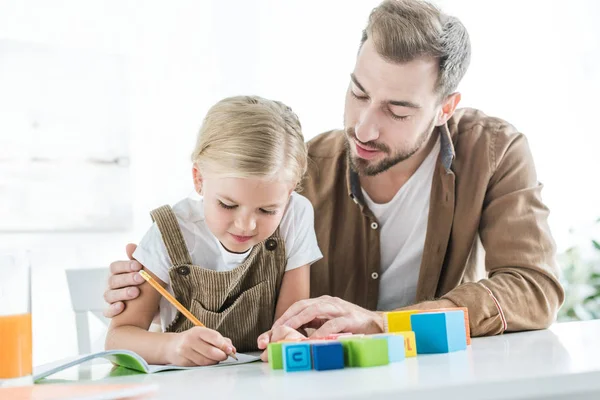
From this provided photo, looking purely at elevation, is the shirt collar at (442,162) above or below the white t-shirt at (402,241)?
above

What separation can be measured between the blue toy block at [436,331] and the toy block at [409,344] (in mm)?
35

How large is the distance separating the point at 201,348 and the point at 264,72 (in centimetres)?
316

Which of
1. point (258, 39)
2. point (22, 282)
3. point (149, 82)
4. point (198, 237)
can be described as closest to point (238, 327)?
point (198, 237)

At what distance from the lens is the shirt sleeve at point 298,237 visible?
155cm

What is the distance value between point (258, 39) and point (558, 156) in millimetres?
1904

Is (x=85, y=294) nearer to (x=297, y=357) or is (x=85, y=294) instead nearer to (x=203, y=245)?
(x=203, y=245)

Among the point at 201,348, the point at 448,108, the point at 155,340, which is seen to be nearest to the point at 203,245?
the point at 155,340

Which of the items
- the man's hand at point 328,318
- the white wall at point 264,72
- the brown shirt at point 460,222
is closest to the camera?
the man's hand at point 328,318

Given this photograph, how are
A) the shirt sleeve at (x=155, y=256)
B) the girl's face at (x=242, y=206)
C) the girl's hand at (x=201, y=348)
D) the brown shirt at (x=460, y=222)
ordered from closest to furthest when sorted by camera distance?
the girl's hand at (x=201, y=348)
the girl's face at (x=242, y=206)
the shirt sleeve at (x=155, y=256)
the brown shirt at (x=460, y=222)

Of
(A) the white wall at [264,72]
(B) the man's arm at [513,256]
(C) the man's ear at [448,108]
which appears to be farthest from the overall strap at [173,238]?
(A) the white wall at [264,72]

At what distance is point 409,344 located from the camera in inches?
41.3

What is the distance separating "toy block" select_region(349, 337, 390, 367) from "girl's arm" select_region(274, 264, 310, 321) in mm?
573

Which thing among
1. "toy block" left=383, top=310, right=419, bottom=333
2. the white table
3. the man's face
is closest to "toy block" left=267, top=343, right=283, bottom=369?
the white table

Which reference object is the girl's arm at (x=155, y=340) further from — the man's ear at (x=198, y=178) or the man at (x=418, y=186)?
the man at (x=418, y=186)
